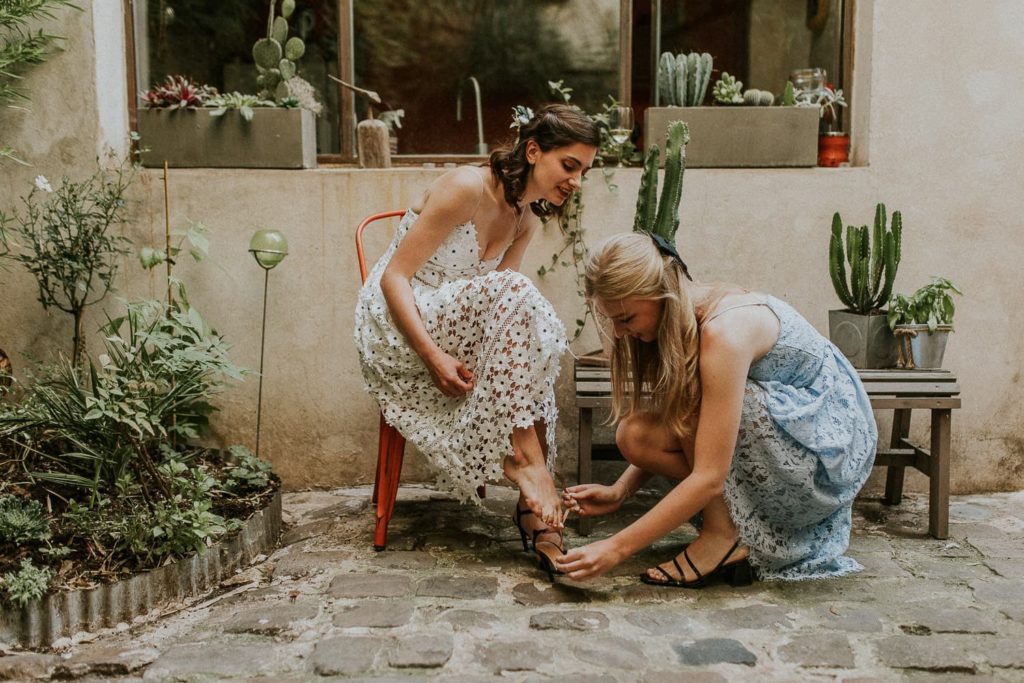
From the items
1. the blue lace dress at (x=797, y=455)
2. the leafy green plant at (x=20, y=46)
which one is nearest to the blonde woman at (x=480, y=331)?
the blue lace dress at (x=797, y=455)

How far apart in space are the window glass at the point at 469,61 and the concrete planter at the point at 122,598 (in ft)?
6.48

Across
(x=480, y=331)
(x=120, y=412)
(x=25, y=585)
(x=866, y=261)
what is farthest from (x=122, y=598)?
(x=866, y=261)

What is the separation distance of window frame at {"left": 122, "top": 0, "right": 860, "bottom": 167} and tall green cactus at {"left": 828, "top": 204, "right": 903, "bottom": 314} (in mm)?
671

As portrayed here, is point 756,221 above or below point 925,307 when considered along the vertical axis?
above

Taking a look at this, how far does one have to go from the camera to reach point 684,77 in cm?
360

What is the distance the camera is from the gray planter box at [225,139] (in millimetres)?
3566

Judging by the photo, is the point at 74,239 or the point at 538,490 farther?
the point at 74,239

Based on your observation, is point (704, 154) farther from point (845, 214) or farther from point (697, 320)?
point (697, 320)

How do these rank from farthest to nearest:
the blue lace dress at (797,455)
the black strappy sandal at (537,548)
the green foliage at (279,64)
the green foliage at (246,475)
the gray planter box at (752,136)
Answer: the green foliage at (279,64)
the gray planter box at (752,136)
the green foliage at (246,475)
the black strappy sandal at (537,548)
the blue lace dress at (797,455)

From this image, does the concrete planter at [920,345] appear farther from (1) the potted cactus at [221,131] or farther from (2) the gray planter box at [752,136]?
(1) the potted cactus at [221,131]

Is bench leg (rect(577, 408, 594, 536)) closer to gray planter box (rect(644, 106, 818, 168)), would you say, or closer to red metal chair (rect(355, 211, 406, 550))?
red metal chair (rect(355, 211, 406, 550))

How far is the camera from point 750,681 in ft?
6.61

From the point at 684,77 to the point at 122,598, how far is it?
2725 mm

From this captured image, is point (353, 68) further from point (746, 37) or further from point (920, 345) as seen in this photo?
point (920, 345)
